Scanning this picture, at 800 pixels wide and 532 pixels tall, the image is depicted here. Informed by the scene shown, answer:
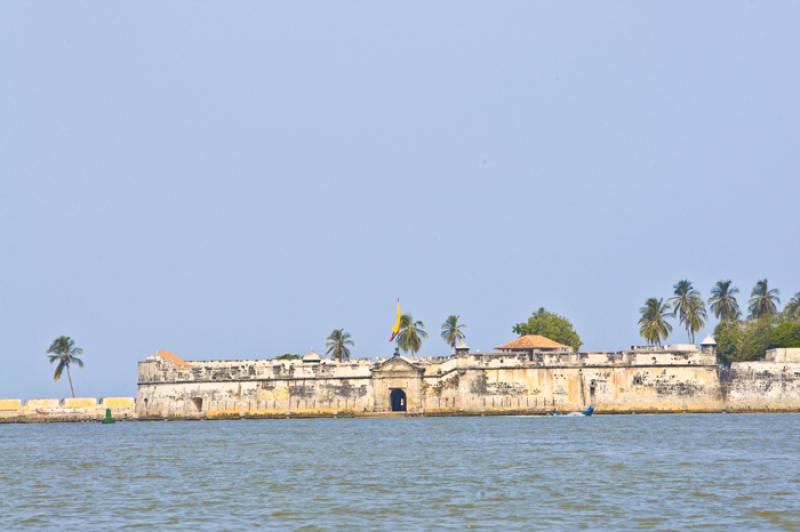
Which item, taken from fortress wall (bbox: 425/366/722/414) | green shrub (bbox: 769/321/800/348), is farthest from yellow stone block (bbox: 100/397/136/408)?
green shrub (bbox: 769/321/800/348)

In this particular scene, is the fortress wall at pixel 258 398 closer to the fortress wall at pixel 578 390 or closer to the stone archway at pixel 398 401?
the stone archway at pixel 398 401

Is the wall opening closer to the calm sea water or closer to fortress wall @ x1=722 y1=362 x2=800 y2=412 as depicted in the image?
the calm sea water

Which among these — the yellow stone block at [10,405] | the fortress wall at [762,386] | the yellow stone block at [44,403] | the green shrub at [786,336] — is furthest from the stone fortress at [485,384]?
the yellow stone block at [10,405]

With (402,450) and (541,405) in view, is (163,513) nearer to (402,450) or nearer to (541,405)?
(402,450)

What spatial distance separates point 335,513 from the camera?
2548 centimetres

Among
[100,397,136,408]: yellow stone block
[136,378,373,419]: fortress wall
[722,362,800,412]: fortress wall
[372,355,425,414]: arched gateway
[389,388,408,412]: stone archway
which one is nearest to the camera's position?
[722,362,800,412]: fortress wall

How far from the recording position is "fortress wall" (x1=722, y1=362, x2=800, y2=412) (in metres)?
68.7

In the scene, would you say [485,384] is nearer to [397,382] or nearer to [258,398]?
[397,382]

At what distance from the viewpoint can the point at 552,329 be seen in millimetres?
88375

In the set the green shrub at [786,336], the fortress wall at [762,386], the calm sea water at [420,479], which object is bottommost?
the calm sea water at [420,479]

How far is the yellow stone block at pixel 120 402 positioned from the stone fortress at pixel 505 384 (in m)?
4.84

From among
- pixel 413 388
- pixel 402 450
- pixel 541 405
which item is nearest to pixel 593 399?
pixel 541 405

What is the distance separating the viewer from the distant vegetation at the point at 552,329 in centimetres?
8812

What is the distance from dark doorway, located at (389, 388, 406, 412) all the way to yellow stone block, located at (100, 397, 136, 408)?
17.7m
